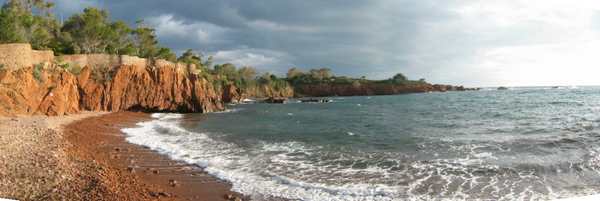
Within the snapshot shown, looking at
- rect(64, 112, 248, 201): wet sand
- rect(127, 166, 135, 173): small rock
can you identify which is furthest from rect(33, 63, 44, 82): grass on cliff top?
rect(127, 166, 135, 173): small rock

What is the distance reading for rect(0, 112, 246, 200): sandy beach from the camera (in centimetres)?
1016

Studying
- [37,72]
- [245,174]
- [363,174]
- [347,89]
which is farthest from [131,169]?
[347,89]

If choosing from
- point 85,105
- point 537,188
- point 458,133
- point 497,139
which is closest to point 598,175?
point 537,188

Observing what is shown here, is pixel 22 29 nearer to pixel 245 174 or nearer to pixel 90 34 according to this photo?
pixel 90 34

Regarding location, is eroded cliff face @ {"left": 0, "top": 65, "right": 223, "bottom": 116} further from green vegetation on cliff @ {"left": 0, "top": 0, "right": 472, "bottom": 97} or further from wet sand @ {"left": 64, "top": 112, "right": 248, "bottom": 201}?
wet sand @ {"left": 64, "top": 112, "right": 248, "bottom": 201}

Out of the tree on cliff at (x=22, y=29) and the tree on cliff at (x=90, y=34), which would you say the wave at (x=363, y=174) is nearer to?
the tree on cliff at (x=22, y=29)

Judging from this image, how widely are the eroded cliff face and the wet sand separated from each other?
15.2 meters

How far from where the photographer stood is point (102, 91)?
46.2 meters

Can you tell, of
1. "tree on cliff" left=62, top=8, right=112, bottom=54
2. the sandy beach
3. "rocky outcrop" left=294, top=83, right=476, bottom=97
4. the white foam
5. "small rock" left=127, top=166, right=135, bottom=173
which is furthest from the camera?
"rocky outcrop" left=294, top=83, right=476, bottom=97

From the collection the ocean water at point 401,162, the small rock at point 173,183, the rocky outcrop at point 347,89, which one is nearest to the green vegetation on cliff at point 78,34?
the ocean water at point 401,162

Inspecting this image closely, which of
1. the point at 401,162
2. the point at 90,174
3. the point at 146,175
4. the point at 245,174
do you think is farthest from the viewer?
the point at 401,162

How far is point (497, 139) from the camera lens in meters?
22.9

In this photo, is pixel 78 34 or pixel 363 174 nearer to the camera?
pixel 363 174

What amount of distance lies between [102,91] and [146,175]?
122ft
